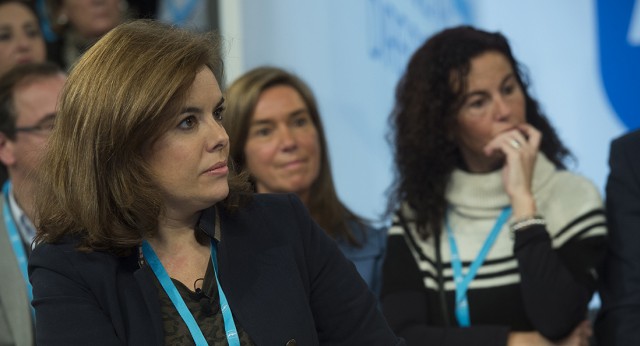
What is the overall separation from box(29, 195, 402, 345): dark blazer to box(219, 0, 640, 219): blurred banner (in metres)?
2.25

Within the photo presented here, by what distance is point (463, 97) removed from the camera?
3.56 m

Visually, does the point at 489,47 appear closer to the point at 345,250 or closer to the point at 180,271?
the point at 345,250

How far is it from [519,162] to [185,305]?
5.28 feet

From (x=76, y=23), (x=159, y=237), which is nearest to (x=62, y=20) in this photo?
(x=76, y=23)

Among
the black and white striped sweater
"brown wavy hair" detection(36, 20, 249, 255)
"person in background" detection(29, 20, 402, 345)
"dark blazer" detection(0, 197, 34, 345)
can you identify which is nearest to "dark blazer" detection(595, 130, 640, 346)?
the black and white striped sweater

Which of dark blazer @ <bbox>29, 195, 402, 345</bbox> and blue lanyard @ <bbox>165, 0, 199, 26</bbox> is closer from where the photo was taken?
dark blazer @ <bbox>29, 195, 402, 345</bbox>

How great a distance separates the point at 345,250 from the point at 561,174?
0.94 meters

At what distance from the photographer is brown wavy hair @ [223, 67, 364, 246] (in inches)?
157

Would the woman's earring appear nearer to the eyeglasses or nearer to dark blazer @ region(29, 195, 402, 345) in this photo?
the eyeglasses

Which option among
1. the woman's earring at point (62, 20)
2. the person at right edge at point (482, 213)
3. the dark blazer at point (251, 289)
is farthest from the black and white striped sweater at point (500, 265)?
the woman's earring at point (62, 20)

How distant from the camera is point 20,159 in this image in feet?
12.3

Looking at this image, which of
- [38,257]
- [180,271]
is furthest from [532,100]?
[38,257]

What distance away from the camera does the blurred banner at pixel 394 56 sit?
15.0 feet

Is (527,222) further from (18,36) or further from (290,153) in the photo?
(18,36)
